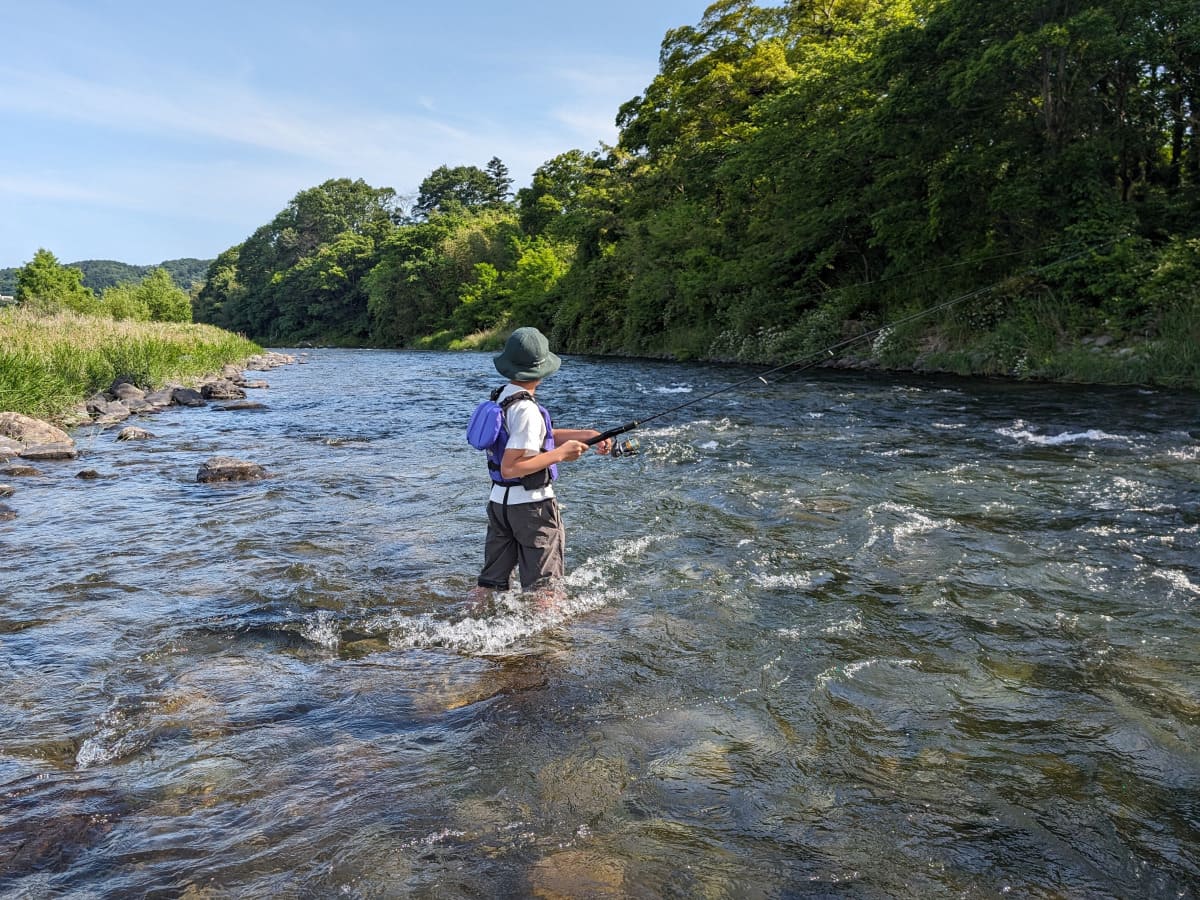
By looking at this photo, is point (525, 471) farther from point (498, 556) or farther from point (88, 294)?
point (88, 294)

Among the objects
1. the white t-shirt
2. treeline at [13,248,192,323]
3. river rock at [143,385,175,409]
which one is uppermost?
treeline at [13,248,192,323]

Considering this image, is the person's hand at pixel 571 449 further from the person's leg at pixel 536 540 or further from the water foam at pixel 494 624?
the water foam at pixel 494 624

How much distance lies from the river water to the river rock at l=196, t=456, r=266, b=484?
0.92 meters

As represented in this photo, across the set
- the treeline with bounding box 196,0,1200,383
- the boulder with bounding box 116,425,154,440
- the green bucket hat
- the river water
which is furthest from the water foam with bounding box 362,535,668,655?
the boulder with bounding box 116,425,154,440

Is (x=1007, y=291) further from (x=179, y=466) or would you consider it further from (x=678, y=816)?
(x=678, y=816)

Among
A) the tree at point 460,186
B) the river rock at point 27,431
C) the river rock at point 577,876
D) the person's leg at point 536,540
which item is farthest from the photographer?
the tree at point 460,186

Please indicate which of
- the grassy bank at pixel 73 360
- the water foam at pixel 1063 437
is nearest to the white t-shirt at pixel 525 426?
the water foam at pixel 1063 437

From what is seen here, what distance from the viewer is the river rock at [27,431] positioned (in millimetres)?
11961

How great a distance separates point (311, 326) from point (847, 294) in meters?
86.1

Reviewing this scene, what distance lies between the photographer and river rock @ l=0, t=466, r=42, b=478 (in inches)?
392

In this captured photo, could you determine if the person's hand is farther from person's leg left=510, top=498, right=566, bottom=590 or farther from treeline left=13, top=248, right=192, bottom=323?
treeline left=13, top=248, right=192, bottom=323

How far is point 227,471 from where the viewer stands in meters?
9.80

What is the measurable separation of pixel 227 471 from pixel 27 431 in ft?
16.1

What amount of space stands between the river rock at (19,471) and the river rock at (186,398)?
31.0 ft
